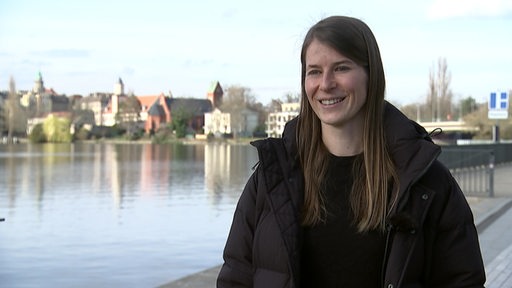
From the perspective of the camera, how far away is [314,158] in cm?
223

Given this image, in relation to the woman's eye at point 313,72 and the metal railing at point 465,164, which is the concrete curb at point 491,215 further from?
the woman's eye at point 313,72

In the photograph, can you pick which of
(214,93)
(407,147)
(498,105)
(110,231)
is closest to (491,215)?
(498,105)

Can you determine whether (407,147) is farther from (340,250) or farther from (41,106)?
(41,106)

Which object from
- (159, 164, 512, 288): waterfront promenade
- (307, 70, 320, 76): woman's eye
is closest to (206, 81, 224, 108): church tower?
(159, 164, 512, 288): waterfront promenade

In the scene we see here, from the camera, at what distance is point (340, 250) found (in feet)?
6.91

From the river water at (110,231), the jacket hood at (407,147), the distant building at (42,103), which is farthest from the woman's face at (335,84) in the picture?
the distant building at (42,103)

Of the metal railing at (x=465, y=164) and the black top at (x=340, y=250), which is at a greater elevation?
the black top at (x=340, y=250)

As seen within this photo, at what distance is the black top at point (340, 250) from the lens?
6.89ft

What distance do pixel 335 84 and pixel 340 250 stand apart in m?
0.50

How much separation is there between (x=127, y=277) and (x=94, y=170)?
32.0 metres

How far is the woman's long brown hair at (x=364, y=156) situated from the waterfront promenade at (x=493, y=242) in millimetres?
5263

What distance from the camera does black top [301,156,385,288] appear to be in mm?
2100

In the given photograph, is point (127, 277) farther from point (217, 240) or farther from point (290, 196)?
point (290, 196)

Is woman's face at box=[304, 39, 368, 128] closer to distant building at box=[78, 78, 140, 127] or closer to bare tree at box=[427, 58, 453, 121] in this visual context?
bare tree at box=[427, 58, 453, 121]
